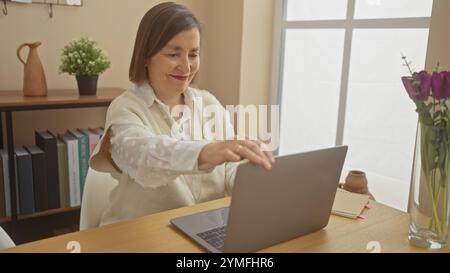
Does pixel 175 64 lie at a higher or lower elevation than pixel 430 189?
higher

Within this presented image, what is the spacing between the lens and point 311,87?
2449 mm

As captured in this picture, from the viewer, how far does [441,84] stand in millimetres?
915

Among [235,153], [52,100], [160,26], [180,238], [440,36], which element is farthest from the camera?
[52,100]

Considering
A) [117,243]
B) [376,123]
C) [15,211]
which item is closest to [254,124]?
[376,123]

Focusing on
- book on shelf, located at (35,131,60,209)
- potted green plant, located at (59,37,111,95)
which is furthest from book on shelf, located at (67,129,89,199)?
potted green plant, located at (59,37,111,95)

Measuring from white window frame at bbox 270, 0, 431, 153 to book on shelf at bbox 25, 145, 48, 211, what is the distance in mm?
1377

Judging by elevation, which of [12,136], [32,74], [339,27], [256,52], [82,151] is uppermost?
[339,27]

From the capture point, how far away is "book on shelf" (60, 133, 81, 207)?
7.05ft

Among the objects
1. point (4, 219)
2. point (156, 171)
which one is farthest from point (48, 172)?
point (156, 171)

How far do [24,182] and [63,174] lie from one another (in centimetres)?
18

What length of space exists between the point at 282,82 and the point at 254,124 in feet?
1.55

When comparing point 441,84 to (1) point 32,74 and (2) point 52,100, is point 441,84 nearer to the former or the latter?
(2) point 52,100

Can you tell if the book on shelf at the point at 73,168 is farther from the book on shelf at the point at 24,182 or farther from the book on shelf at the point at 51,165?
the book on shelf at the point at 24,182
